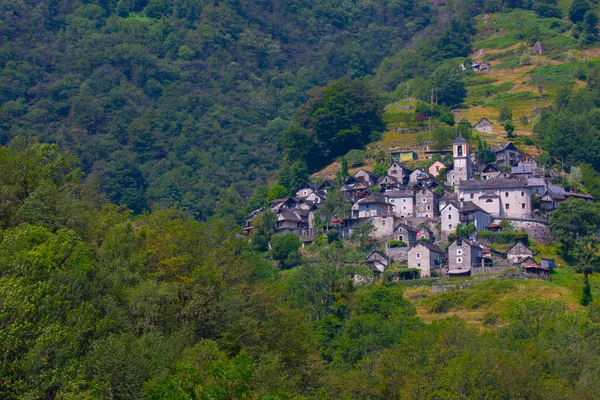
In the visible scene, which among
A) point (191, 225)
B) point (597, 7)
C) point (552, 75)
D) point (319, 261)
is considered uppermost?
point (597, 7)

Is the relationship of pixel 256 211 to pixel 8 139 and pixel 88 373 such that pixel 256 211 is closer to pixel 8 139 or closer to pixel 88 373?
A: pixel 8 139

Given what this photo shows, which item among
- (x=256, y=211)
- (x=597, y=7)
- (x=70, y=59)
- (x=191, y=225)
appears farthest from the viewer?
(x=597, y=7)

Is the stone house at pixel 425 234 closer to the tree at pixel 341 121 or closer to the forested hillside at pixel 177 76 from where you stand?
the tree at pixel 341 121

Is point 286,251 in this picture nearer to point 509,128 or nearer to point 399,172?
point 399,172

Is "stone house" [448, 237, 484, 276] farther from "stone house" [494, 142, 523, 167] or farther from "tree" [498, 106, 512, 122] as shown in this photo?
"tree" [498, 106, 512, 122]

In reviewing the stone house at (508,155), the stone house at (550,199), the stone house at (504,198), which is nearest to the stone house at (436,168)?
the stone house at (508,155)

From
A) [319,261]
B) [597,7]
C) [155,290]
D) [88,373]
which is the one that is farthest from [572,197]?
[597,7]

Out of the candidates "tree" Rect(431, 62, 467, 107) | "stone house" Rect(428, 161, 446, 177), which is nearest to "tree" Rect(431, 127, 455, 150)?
"stone house" Rect(428, 161, 446, 177)
